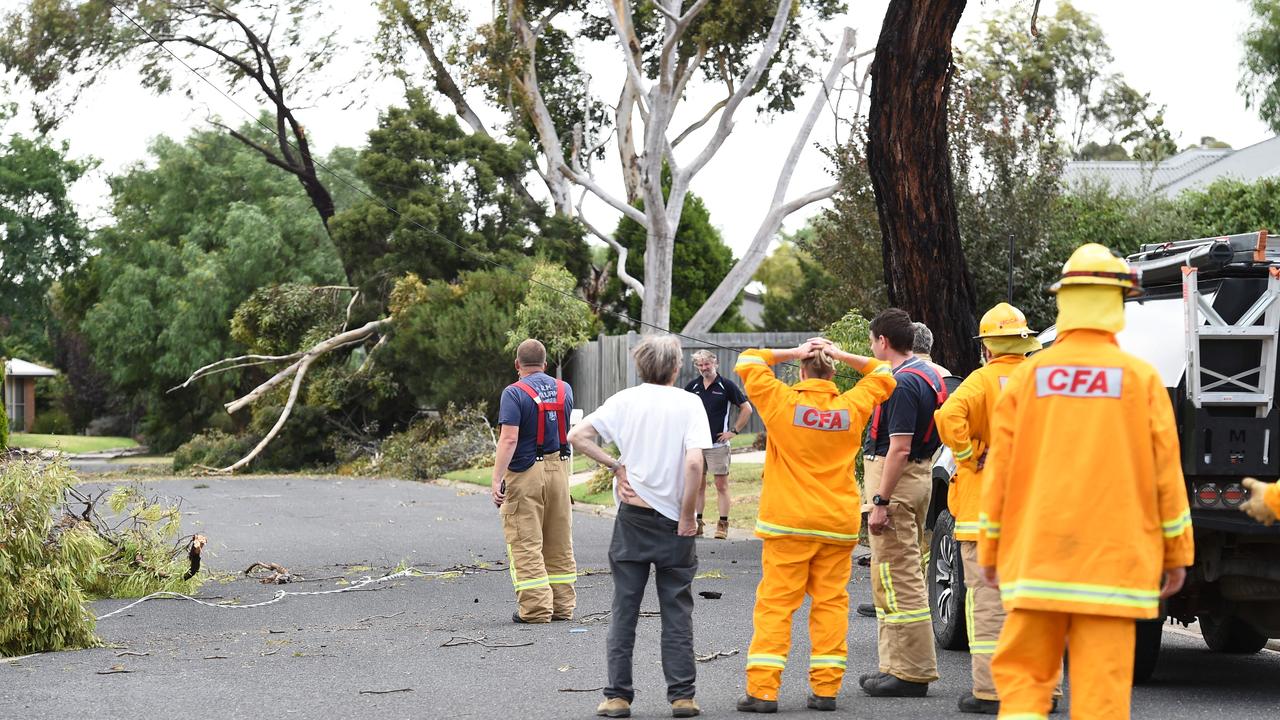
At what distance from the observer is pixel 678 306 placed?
3988 centimetres

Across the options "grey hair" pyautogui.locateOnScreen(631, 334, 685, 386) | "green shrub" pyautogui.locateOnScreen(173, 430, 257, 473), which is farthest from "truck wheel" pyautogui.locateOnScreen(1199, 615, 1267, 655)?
"green shrub" pyautogui.locateOnScreen(173, 430, 257, 473)

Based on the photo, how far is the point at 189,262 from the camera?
146 feet

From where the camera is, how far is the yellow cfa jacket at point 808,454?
6812 millimetres

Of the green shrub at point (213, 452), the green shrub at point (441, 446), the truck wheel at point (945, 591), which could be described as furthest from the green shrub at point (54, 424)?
the truck wheel at point (945, 591)

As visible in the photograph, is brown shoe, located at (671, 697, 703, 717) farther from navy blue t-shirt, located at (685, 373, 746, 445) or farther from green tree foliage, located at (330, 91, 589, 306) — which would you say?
green tree foliage, located at (330, 91, 589, 306)

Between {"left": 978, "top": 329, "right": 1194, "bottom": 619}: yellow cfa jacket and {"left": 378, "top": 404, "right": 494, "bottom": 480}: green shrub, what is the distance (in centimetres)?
2330

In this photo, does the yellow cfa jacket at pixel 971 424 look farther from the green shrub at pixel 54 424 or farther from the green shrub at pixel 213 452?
the green shrub at pixel 54 424

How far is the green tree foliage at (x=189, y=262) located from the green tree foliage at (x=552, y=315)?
15.3m

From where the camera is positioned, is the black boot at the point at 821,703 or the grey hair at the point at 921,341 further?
the grey hair at the point at 921,341

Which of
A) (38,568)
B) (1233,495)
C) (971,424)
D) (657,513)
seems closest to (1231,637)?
(1233,495)

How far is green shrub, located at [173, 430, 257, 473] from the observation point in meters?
30.3

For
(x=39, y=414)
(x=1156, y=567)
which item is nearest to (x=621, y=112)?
(x=1156, y=567)

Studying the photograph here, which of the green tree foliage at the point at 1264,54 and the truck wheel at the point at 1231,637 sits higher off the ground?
the green tree foliage at the point at 1264,54

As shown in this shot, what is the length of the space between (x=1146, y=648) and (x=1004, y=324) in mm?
2025
